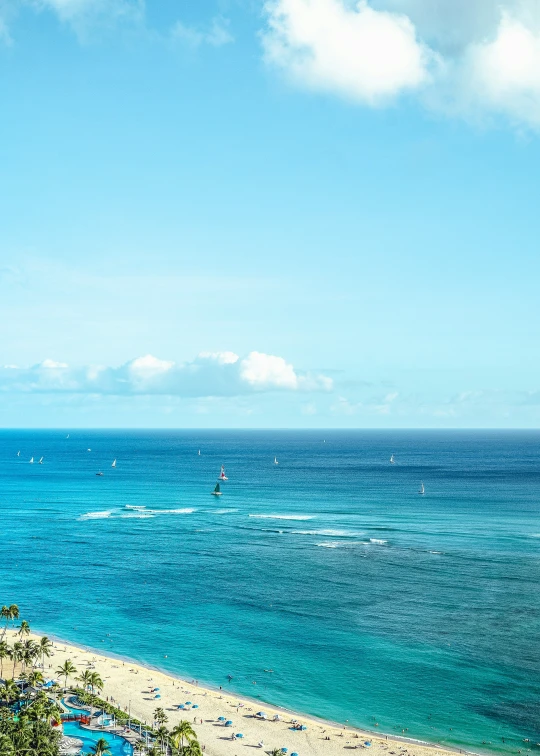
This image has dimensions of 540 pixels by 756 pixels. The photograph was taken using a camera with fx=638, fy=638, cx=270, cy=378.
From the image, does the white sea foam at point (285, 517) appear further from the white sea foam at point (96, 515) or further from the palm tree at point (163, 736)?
the palm tree at point (163, 736)

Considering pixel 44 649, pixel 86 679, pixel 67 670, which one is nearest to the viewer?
pixel 86 679

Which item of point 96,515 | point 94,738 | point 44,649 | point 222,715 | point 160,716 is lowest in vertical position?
point 222,715

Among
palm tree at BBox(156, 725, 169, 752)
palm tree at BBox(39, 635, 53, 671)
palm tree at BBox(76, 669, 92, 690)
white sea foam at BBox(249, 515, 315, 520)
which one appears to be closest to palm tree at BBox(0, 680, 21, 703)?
palm tree at BBox(76, 669, 92, 690)

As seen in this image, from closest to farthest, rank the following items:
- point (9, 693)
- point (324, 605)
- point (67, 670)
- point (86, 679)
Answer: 1. point (9, 693)
2. point (86, 679)
3. point (67, 670)
4. point (324, 605)

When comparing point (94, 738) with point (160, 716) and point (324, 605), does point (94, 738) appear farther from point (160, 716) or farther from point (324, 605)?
point (324, 605)

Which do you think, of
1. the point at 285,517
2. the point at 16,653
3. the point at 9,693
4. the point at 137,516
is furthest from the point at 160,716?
the point at 137,516

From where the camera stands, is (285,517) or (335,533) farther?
(285,517)

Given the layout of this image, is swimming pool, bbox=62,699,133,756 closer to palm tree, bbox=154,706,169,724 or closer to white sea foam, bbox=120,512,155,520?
palm tree, bbox=154,706,169,724

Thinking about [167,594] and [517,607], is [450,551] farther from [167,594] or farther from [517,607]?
[167,594]
